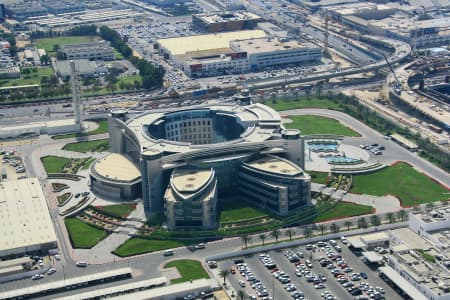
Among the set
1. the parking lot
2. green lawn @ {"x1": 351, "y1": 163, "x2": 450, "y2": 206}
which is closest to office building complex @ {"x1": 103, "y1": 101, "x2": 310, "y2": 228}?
green lawn @ {"x1": 351, "y1": 163, "x2": 450, "y2": 206}

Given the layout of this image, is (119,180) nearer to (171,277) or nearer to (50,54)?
(171,277)

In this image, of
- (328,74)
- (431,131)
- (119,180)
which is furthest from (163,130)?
(328,74)

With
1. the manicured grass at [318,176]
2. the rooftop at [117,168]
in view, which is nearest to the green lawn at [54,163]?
the rooftop at [117,168]

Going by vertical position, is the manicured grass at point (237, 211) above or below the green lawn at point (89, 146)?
above

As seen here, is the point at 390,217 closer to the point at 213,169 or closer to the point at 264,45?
the point at 213,169

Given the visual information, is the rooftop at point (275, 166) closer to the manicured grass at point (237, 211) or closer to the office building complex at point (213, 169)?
the office building complex at point (213, 169)

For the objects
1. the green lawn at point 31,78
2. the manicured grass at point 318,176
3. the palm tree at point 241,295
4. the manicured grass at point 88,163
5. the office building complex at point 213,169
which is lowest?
Result: the manicured grass at point 88,163

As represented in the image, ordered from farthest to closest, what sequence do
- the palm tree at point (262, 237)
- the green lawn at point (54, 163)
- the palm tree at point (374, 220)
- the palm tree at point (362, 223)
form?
the green lawn at point (54, 163) < the palm tree at point (374, 220) < the palm tree at point (362, 223) < the palm tree at point (262, 237)
